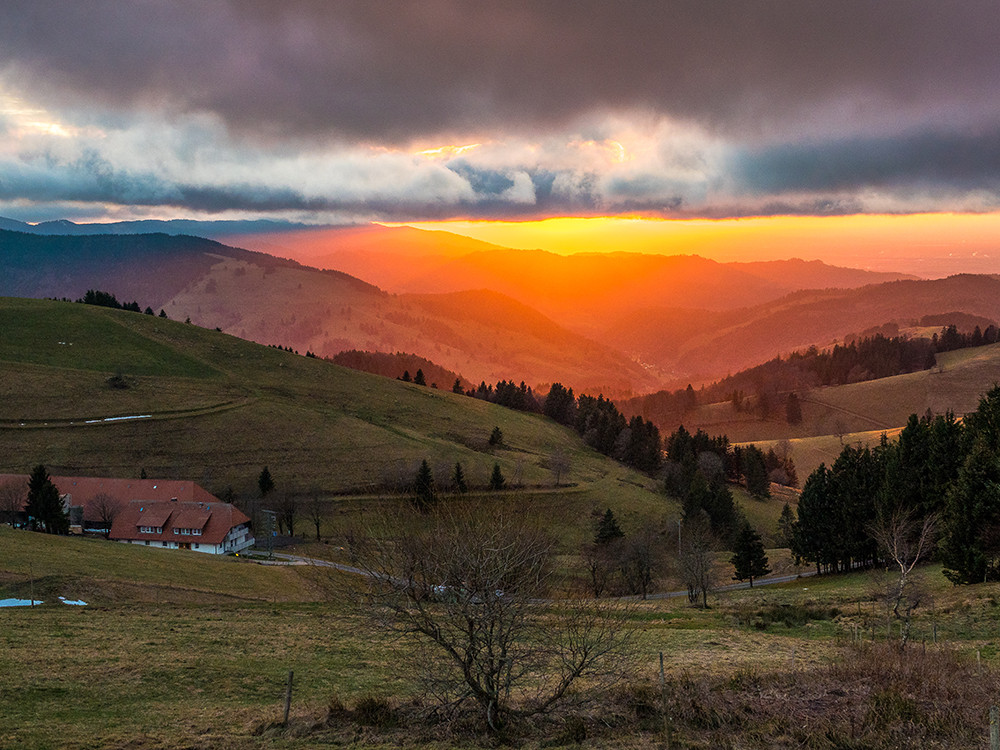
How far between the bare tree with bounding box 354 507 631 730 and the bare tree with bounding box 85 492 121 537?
81568 mm

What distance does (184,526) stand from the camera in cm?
8125

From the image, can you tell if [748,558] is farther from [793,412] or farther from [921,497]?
[793,412]

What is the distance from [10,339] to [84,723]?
5531 inches

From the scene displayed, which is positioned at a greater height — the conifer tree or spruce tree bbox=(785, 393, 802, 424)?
spruce tree bbox=(785, 393, 802, 424)

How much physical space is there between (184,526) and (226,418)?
29847 mm

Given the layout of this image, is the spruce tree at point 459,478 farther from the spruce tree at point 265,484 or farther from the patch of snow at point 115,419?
the patch of snow at point 115,419

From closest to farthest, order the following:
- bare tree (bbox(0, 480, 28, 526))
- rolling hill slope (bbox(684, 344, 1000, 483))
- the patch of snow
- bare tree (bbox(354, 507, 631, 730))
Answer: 1. bare tree (bbox(354, 507, 631, 730))
2. bare tree (bbox(0, 480, 28, 526))
3. the patch of snow
4. rolling hill slope (bbox(684, 344, 1000, 483))

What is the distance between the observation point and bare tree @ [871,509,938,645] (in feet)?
90.2

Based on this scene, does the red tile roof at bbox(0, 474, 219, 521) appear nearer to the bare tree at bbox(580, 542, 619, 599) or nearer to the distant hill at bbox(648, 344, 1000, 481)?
the bare tree at bbox(580, 542, 619, 599)

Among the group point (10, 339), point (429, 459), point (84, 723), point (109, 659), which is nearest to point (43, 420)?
point (10, 339)

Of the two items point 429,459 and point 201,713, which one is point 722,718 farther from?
point 429,459

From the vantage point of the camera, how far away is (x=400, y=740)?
15.3 metres

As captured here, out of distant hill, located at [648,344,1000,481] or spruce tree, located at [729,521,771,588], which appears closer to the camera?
spruce tree, located at [729,521,771,588]

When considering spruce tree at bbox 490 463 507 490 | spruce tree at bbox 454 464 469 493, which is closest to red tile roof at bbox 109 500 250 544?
spruce tree at bbox 454 464 469 493
